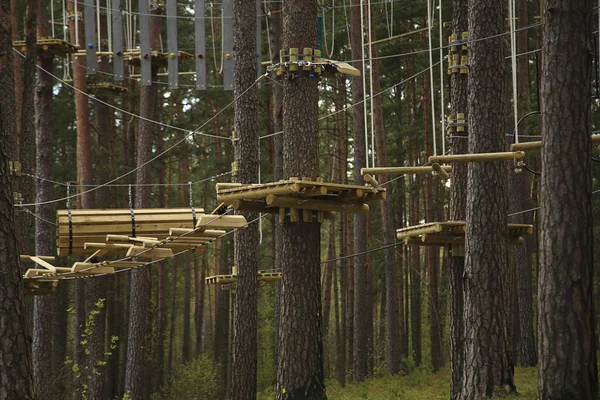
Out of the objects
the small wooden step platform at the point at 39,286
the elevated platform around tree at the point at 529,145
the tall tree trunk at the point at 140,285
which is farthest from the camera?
the tall tree trunk at the point at 140,285

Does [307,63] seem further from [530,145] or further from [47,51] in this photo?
[47,51]

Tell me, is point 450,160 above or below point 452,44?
below

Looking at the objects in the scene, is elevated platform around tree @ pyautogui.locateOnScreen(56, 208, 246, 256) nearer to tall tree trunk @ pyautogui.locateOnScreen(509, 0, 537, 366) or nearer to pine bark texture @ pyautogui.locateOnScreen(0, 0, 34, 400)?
pine bark texture @ pyautogui.locateOnScreen(0, 0, 34, 400)

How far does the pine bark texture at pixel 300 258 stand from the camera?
28.4 feet

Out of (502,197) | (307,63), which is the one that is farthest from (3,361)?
(502,197)

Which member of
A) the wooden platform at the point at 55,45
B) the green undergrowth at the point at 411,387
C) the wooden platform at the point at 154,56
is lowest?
the green undergrowth at the point at 411,387

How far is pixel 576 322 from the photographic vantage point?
6.07 metres

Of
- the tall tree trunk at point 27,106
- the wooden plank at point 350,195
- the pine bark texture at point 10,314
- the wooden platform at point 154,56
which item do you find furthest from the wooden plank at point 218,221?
the wooden platform at point 154,56

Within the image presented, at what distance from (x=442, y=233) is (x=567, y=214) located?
3.51 metres

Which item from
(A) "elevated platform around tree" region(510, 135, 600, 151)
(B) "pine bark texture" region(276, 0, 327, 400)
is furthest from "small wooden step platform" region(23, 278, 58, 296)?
(A) "elevated platform around tree" region(510, 135, 600, 151)

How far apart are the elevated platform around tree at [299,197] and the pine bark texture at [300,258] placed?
0.65 ft

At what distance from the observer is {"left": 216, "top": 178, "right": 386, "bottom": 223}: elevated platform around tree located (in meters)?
7.66

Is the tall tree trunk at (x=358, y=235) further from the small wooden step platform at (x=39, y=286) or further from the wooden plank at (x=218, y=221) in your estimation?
the wooden plank at (x=218, y=221)

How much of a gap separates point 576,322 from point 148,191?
10.5 m
